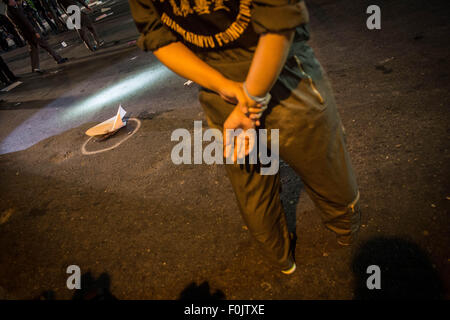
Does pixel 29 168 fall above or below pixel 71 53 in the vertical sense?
below

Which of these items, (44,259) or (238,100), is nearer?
(238,100)

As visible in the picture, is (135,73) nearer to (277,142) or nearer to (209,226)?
(209,226)

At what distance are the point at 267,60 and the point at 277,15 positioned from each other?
14 centimetres

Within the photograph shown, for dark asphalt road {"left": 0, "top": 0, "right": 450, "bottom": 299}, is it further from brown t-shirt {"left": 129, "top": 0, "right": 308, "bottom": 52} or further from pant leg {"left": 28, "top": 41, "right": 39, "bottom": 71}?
pant leg {"left": 28, "top": 41, "right": 39, "bottom": 71}

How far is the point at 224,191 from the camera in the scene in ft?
8.40

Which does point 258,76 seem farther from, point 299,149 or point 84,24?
point 84,24

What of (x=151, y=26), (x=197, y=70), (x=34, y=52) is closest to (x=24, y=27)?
(x=34, y=52)

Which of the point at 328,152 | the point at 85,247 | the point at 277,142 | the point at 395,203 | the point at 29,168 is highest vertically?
the point at 277,142

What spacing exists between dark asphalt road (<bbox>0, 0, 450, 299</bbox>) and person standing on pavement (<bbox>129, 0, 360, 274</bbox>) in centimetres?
75

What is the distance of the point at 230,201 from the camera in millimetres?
2439

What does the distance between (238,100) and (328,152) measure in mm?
484

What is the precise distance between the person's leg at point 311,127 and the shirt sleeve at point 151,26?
0.48 meters

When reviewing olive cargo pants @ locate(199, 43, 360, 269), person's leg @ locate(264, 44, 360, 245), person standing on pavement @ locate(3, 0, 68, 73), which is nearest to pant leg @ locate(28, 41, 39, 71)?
person standing on pavement @ locate(3, 0, 68, 73)

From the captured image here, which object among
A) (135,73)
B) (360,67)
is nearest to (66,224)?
(360,67)
